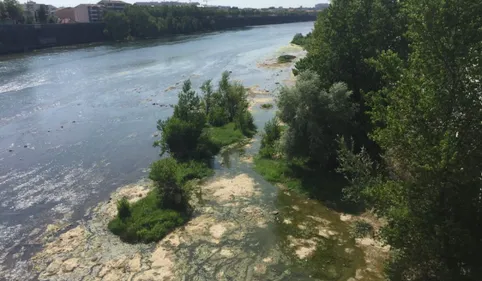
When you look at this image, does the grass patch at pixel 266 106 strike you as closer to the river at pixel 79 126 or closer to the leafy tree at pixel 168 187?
the river at pixel 79 126

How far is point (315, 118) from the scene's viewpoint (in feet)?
84.1

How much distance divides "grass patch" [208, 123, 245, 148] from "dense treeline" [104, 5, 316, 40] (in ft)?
307

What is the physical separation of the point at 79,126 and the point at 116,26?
282 ft

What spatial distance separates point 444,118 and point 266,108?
32640mm

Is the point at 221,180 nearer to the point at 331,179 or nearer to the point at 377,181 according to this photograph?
the point at 331,179

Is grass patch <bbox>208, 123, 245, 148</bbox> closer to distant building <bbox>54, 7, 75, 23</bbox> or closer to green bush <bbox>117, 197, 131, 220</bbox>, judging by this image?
green bush <bbox>117, 197, 131, 220</bbox>

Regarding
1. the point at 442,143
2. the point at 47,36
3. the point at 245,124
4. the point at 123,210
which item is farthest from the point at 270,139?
the point at 47,36

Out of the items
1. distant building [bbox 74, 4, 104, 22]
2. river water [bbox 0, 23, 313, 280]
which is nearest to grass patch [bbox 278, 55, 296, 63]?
river water [bbox 0, 23, 313, 280]

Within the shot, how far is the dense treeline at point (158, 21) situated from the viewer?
4697 inches

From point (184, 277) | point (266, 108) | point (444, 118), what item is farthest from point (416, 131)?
point (266, 108)

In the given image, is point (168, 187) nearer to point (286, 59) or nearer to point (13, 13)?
point (286, 59)

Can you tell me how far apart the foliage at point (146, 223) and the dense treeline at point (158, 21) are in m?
107

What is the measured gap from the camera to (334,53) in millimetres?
29172

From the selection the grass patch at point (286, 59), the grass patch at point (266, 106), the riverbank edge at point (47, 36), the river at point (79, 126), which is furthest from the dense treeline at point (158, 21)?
the grass patch at point (266, 106)
